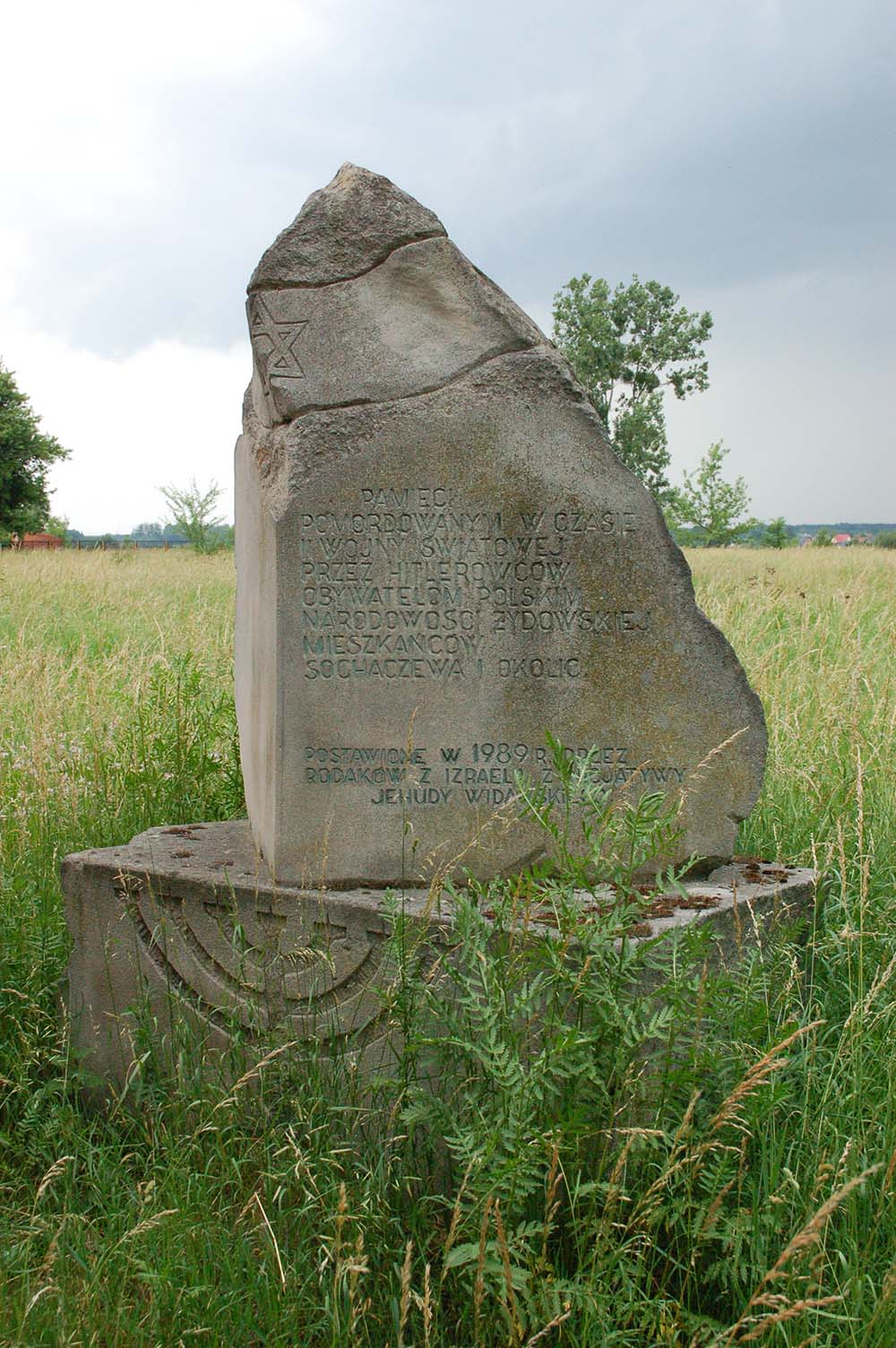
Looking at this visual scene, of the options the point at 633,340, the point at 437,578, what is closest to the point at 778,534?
the point at 633,340

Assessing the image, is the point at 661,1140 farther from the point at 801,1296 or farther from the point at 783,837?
the point at 783,837

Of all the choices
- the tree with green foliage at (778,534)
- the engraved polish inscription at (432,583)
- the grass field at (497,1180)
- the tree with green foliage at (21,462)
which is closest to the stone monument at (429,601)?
the engraved polish inscription at (432,583)

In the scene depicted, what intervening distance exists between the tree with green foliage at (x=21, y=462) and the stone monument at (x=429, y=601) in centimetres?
2841

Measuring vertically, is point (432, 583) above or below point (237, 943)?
above

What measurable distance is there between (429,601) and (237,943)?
1.02m

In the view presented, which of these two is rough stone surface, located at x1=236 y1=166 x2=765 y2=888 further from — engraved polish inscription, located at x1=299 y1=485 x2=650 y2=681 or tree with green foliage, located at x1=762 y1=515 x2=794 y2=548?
tree with green foliage, located at x1=762 y1=515 x2=794 y2=548

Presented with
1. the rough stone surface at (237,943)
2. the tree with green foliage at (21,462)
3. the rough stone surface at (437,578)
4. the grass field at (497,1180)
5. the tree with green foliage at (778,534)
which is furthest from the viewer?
the tree with green foliage at (778,534)

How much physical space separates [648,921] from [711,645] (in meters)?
0.79

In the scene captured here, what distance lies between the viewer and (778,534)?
40156mm

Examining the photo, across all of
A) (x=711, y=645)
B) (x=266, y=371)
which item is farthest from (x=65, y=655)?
(x=711, y=645)

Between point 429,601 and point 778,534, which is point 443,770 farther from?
point 778,534

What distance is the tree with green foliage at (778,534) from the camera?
131 ft

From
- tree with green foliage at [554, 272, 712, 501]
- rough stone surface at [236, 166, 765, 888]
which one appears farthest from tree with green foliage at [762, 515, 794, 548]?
rough stone surface at [236, 166, 765, 888]

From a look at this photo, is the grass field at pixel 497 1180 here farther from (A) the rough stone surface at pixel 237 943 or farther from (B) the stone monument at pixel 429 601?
(B) the stone monument at pixel 429 601
